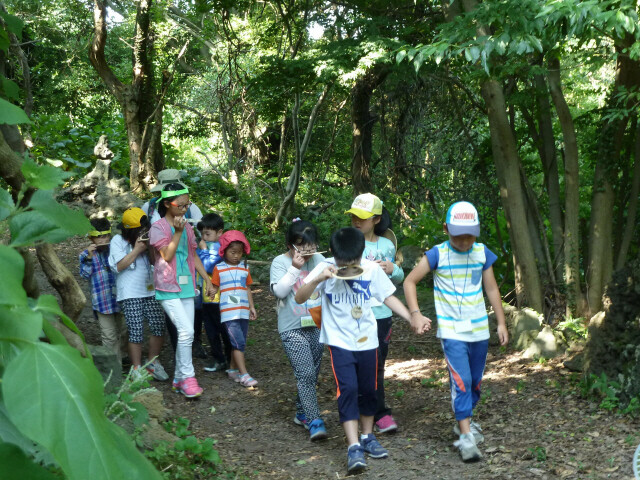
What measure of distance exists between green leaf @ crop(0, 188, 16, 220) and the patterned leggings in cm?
478

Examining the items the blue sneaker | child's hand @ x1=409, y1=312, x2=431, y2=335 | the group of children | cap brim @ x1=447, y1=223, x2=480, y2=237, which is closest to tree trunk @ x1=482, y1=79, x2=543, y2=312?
the group of children

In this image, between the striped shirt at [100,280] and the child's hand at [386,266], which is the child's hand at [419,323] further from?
the striped shirt at [100,280]

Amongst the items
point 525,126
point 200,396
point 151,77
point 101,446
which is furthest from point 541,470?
point 151,77

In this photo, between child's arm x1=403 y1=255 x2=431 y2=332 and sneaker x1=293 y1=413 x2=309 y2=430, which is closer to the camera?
child's arm x1=403 y1=255 x2=431 y2=332

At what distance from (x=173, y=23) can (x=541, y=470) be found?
1296 cm

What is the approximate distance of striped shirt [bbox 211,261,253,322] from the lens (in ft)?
21.8

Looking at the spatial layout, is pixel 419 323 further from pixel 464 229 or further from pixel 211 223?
pixel 211 223

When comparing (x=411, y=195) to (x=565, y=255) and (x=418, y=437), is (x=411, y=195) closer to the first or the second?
(x=565, y=255)

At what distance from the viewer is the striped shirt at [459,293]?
16.2 feet

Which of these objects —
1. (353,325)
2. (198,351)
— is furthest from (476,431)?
(198,351)

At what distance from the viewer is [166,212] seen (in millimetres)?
6289

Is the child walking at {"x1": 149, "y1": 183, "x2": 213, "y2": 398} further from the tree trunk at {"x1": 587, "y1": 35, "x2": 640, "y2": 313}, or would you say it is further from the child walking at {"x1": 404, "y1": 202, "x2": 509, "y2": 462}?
the tree trunk at {"x1": 587, "y1": 35, "x2": 640, "y2": 313}

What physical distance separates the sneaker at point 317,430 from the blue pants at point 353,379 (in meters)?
0.55

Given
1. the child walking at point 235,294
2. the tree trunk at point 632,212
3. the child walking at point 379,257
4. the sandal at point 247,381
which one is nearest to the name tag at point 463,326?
the child walking at point 379,257
